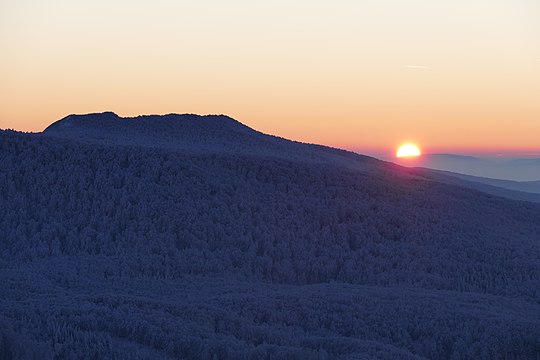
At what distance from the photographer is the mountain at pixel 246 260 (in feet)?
45.0

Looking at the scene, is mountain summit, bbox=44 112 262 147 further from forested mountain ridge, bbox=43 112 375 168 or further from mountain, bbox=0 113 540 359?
mountain, bbox=0 113 540 359

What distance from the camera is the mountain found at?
13.7 metres

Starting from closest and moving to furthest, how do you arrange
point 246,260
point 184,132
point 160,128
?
point 246,260, point 184,132, point 160,128

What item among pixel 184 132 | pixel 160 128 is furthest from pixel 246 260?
pixel 160 128

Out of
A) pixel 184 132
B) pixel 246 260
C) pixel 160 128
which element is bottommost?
pixel 246 260

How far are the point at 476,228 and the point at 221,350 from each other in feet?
76.6

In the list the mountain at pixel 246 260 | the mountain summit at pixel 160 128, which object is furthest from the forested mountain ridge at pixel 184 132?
the mountain at pixel 246 260

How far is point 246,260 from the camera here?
2489 cm

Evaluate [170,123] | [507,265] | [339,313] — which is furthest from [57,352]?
[170,123]

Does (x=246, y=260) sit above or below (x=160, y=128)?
below

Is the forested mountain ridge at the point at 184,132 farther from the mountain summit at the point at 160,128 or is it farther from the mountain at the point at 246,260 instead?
the mountain at the point at 246,260

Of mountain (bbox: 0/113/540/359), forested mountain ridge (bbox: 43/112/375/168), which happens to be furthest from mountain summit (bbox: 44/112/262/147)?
mountain (bbox: 0/113/540/359)

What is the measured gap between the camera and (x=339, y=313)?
17266 millimetres

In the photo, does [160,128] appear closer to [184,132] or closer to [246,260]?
[184,132]
